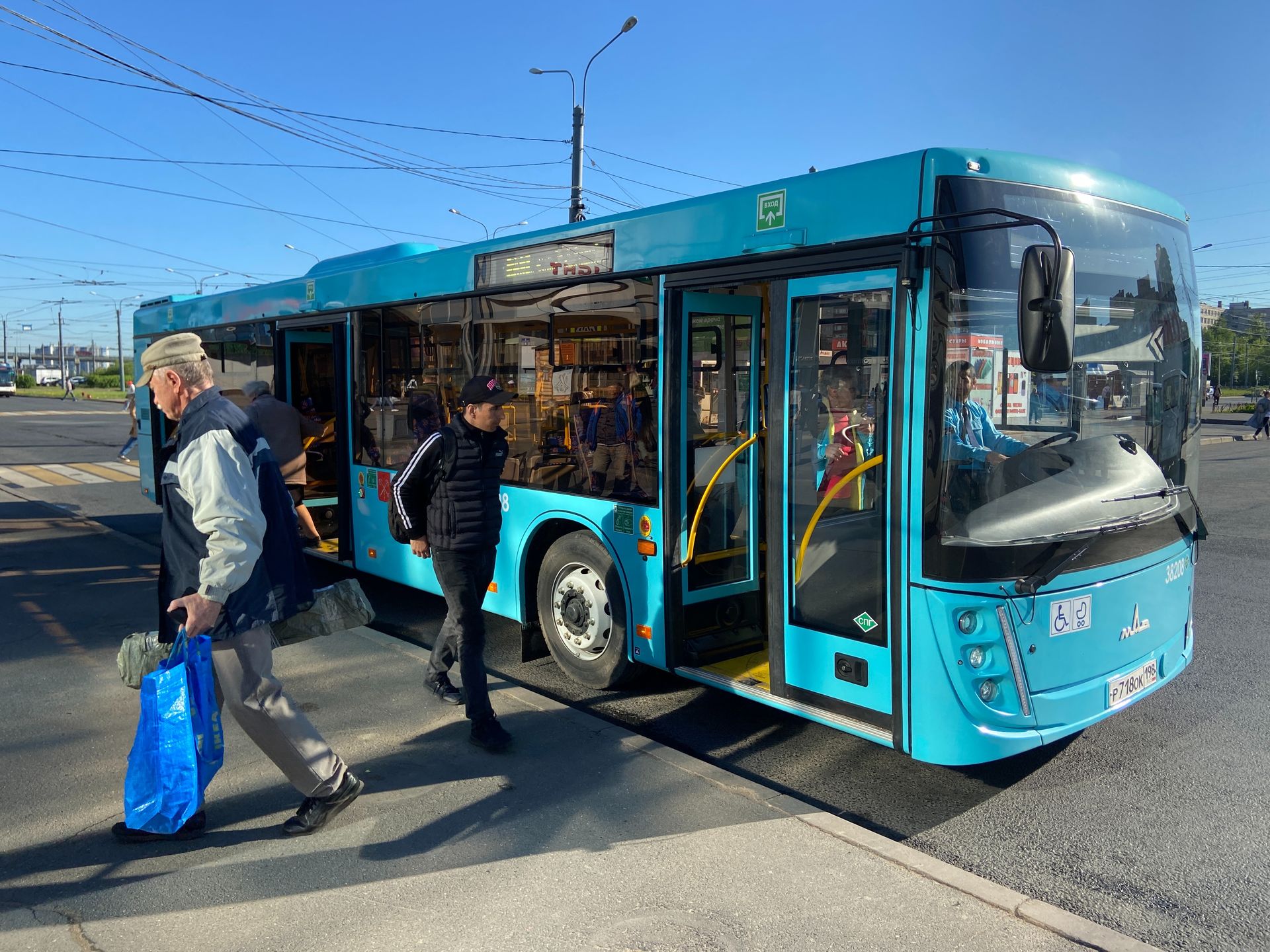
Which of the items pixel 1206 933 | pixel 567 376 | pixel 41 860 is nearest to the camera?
pixel 1206 933

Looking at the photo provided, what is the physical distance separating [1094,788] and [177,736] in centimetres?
405

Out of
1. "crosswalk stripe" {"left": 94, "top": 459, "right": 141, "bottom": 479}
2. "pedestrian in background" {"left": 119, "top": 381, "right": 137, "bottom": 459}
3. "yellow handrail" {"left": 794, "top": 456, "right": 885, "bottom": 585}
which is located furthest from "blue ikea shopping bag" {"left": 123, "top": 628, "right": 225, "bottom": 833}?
"crosswalk stripe" {"left": 94, "top": 459, "right": 141, "bottom": 479}

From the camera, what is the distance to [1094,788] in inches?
176

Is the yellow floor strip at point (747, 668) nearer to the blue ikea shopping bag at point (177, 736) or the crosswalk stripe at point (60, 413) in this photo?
the blue ikea shopping bag at point (177, 736)

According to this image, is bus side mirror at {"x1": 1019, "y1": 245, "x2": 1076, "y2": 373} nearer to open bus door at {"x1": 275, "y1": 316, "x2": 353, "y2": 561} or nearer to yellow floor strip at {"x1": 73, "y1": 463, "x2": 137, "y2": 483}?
open bus door at {"x1": 275, "y1": 316, "x2": 353, "y2": 561}

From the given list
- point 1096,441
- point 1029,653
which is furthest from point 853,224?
point 1029,653

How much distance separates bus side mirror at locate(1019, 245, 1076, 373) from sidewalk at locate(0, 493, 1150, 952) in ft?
6.47

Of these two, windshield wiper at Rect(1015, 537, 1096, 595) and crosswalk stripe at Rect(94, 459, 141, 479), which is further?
crosswalk stripe at Rect(94, 459, 141, 479)

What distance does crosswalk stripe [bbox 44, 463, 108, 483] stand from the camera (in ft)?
55.8

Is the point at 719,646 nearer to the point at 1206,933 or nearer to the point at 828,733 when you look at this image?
the point at 828,733

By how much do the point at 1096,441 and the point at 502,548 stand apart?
12.2ft

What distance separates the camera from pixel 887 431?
403 cm

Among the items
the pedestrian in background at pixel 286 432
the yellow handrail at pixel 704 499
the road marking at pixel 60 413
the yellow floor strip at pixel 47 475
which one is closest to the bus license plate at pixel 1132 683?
the yellow handrail at pixel 704 499

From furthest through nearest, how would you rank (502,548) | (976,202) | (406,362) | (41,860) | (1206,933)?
(406,362) < (502,548) < (976,202) < (41,860) < (1206,933)
